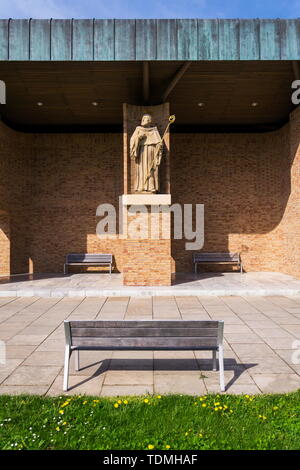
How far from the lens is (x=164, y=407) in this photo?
11.0 feet

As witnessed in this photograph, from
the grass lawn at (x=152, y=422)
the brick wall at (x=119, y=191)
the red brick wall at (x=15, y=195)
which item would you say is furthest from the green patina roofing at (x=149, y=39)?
the grass lawn at (x=152, y=422)

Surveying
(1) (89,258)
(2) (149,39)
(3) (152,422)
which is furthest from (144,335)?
(1) (89,258)

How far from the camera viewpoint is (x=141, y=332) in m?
3.91

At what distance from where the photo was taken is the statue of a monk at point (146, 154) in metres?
9.67

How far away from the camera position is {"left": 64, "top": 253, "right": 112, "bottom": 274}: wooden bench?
43.6 feet

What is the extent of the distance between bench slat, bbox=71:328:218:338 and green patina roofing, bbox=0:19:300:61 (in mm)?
7367

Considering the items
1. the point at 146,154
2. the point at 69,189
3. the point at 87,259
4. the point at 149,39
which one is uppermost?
the point at 149,39

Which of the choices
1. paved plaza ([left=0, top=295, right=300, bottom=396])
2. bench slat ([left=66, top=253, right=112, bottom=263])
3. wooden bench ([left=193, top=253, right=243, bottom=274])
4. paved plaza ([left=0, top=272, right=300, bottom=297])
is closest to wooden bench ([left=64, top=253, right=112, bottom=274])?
bench slat ([left=66, top=253, right=112, bottom=263])

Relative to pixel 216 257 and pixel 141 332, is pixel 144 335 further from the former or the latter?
pixel 216 257

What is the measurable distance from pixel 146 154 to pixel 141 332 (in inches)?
273

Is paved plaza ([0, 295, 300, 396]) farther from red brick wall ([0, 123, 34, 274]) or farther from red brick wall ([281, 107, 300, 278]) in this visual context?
red brick wall ([0, 123, 34, 274])

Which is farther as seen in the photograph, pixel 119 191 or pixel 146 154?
pixel 119 191
